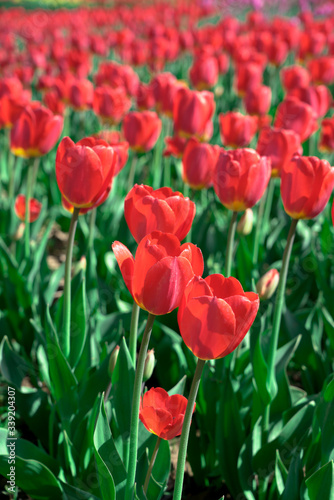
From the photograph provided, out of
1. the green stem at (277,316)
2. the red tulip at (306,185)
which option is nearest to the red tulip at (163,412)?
the green stem at (277,316)

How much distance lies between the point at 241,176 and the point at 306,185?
18cm

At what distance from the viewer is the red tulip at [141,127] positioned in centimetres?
217

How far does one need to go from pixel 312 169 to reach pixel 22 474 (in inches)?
34.5

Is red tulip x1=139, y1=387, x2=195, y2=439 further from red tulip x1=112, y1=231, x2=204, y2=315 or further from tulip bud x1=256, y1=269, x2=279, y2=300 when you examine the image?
tulip bud x1=256, y1=269, x2=279, y2=300

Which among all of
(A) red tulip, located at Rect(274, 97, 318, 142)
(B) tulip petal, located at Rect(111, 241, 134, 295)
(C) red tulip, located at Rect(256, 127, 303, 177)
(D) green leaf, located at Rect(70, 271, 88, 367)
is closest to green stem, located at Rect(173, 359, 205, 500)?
(B) tulip petal, located at Rect(111, 241, 134, 295)

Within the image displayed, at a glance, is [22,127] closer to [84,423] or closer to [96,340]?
[96,340]

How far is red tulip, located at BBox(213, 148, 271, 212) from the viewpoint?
1.27 meters

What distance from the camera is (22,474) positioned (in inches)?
44.6

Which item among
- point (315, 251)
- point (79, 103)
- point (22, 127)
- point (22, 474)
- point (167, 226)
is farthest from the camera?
point (79, 103)

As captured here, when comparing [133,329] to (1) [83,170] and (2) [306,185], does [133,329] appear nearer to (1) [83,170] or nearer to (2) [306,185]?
(1) [83,170]

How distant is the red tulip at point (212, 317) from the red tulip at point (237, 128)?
4.41ft

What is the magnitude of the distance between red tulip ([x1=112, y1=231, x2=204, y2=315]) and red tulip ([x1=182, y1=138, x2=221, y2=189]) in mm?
934

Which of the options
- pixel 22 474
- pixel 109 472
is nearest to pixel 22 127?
pixel 22 474

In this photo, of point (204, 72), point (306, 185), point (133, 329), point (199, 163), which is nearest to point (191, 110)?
point (199, 163)
